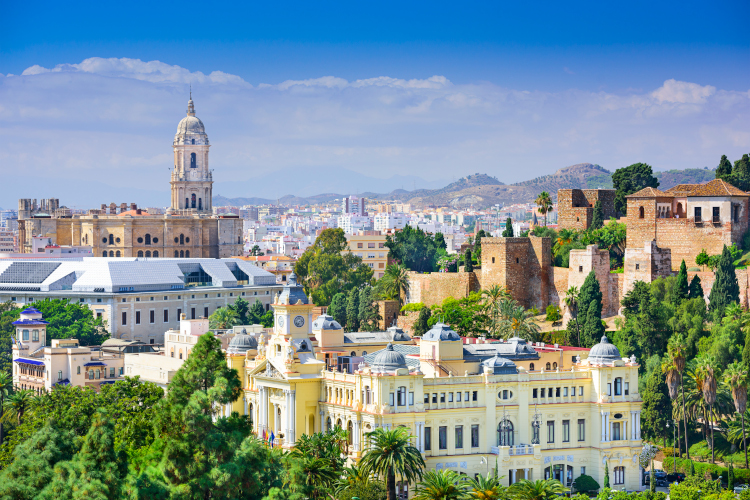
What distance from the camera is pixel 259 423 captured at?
5841 centimetres

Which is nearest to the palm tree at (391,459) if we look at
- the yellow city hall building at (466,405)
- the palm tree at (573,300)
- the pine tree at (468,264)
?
the yellow city hall building at (466,405)

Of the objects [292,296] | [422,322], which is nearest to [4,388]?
[292,296]

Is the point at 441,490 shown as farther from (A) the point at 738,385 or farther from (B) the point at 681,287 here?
(B) the point at 681,287

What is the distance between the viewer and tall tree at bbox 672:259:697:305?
237ft

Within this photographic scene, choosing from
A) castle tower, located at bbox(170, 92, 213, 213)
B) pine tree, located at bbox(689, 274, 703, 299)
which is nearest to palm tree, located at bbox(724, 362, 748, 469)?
pine tree, located at bbox(689, 274, 703, 299)

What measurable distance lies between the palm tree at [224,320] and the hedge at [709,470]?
37.2 m

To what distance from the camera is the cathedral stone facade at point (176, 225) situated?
12731 centimetres

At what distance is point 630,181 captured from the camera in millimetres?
91312

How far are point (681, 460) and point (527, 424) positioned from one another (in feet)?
28.7

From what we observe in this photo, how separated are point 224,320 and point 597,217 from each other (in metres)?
27.3

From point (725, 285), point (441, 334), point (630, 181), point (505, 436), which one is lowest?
point (505, 436)

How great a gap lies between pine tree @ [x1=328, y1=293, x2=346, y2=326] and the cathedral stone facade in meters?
37.5

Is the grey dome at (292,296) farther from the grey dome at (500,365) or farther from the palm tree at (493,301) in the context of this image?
the palm tree at (493,301)

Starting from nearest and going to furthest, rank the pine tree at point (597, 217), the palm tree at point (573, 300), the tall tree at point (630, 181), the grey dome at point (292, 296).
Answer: the grey dome at point (292, 296)
the palm tree at point (573, 300)
the pine tree at point (597, 217)
the tall tree at point (630, 181)
